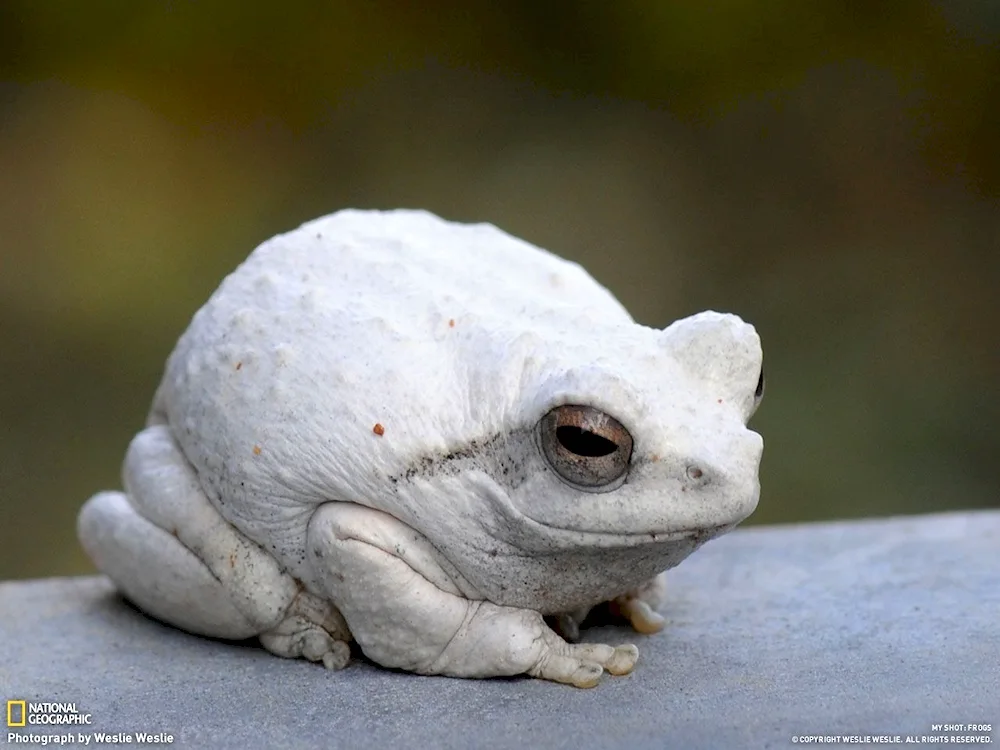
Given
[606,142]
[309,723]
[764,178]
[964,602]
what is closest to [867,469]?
[764,178]

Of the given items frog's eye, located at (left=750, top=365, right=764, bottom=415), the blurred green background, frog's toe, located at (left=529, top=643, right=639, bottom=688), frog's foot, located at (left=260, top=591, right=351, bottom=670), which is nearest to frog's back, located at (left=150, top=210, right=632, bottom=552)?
frog's foot, located at (left=260, top=591, right=351, bottom=670)

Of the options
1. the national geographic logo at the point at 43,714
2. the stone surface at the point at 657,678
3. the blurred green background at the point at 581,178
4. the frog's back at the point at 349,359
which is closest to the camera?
the stone surface at the point at 657,678

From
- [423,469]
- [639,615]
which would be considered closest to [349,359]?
[423,469]

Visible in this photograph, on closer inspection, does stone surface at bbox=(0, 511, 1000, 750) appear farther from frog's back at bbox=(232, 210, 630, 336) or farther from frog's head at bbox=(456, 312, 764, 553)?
frog's back at bbox=(232, 210, 630, 336)

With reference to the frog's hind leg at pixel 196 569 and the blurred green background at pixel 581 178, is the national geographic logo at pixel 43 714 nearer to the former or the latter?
the frog's hind leg at pixel 196 569

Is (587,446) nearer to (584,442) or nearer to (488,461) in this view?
(584,442)

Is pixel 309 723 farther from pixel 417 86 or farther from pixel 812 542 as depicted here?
pixel 417 86

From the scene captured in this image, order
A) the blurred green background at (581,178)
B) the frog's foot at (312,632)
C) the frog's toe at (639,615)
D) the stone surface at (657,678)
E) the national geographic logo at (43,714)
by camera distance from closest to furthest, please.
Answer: the stone surface at (657,678)
the national geographic logo at (43,714)
the frog's foot at (312,632)
the frog's toe at (639,615)
the blurred green background at (581,178)

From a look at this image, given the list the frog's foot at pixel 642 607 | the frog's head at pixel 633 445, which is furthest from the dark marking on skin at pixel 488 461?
the frog's foot at pixel 642 607
